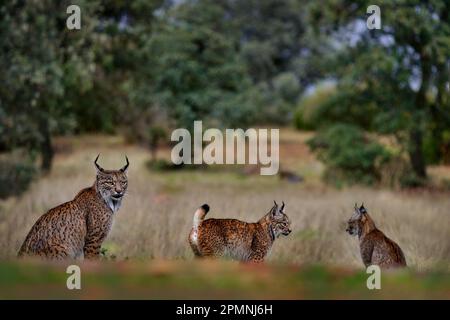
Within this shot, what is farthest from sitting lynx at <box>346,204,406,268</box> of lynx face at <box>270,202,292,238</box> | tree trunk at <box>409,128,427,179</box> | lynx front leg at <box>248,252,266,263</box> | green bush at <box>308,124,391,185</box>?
tree trunk at <box>409,128,427,179</box>

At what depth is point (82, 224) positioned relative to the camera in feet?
25.4

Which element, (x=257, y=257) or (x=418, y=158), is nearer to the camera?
(x=257, y=257)

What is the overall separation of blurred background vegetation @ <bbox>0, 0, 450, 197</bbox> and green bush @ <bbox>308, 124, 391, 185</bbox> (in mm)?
48

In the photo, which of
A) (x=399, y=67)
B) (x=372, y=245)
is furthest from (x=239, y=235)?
(x=399, y=67)

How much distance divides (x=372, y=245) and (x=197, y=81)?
28.1 metres

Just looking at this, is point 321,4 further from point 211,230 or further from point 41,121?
point 211,230

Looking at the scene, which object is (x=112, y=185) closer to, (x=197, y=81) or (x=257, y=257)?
(x=257, y=257)

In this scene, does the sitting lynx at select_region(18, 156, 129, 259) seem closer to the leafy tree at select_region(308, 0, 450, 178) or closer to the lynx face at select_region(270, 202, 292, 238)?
the lynx face at select_region(270, 202, 292, 238)

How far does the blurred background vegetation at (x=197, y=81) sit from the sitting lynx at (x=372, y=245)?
1456 cm

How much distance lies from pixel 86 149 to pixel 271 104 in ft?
55.0

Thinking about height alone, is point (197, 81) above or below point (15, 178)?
above

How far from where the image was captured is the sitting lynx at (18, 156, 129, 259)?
299 inches

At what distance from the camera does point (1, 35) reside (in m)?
20.8

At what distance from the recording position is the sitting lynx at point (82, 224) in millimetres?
7598
